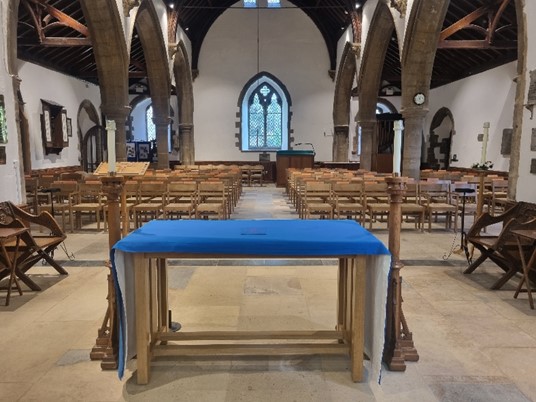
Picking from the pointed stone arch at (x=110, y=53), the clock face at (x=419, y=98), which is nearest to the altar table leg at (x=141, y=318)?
the pointed stone arch at (x=110, y=53)

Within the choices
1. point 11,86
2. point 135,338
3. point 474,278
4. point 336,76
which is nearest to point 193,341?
point 135,338

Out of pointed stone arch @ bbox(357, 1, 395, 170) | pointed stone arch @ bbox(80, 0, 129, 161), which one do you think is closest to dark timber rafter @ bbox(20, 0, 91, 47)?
pointed stone arch @ bbox(80, 0, 129, 161)

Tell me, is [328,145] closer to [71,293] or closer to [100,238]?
[100,238]

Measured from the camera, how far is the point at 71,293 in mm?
4008

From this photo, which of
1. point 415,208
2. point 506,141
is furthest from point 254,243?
point 506,141

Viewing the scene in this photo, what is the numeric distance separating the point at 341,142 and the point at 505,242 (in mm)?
14452

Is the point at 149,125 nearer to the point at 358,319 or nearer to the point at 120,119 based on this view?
the point at 120,119

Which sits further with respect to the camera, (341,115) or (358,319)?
(341,115)

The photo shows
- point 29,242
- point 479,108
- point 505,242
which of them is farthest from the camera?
point 479,108

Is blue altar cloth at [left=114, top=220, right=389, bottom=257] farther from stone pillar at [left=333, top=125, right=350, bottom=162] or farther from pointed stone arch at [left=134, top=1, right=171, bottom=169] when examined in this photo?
stone pillar at [left=333, top=125, right=350, bottom=162]

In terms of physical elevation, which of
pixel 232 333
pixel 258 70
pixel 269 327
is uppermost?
pixel 258 70

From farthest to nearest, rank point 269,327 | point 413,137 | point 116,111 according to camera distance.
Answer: point 116,111, point 413,137, point 269,327

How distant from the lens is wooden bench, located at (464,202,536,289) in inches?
158

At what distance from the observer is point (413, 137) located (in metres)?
9.77
